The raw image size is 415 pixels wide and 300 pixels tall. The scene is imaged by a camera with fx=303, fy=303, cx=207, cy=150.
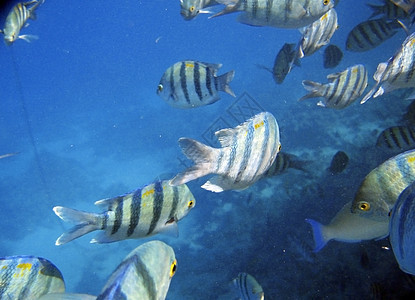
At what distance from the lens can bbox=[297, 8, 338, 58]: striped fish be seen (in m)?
4.20

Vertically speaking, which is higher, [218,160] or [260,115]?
[260,115]

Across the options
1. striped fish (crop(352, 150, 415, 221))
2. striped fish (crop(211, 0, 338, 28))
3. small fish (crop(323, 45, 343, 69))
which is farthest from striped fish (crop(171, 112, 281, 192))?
small fish (crop(323, 45, 343, 69))

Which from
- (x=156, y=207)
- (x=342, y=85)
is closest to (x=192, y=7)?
(x=342, y=85)

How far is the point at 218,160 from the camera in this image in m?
2.14

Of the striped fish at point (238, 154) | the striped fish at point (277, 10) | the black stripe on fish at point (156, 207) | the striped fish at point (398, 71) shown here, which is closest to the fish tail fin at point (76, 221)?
the black stripe on fish at point (156, 207)

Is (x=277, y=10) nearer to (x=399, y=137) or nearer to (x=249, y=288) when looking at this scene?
(x=399, y=137)

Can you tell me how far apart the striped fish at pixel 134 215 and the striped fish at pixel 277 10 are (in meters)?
1.94

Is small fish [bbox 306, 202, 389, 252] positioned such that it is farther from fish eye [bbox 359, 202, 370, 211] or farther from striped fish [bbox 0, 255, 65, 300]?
striped fish [bbox 0, 255, 65, 300]

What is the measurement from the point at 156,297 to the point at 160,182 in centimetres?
94

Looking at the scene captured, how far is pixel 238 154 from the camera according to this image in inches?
85.3

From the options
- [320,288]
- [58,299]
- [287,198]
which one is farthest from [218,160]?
[287,198]

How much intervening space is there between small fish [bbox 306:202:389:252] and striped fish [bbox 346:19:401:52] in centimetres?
375

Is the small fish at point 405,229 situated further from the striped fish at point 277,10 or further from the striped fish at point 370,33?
the striped fish at point 370,33

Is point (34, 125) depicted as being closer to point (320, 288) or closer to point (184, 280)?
point (184, 280)
